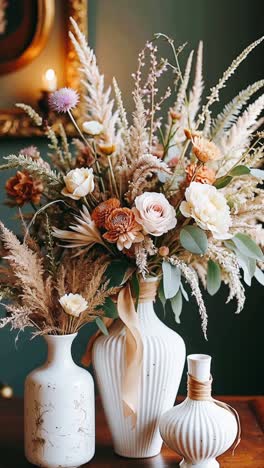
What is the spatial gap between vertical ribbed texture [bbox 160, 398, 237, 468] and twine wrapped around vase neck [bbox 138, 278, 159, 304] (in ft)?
0.66

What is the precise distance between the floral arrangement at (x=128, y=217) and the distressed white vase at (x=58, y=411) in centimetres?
7

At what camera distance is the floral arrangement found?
126 cm

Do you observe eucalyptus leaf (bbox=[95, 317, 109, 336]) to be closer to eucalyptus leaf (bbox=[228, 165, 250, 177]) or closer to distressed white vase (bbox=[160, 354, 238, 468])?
distressed white vase (bbox=[160, 354, 238, 468])

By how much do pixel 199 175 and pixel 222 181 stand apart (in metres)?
0.05

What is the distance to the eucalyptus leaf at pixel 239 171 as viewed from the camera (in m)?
1.30

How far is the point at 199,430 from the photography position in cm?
126

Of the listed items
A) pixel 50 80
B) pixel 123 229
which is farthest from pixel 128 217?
pixel 50 80

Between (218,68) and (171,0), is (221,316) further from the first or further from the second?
(171,0)

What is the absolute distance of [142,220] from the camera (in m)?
1.26

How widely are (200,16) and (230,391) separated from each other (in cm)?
104

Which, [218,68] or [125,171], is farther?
[218,68]

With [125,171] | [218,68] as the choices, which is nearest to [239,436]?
[125,171]

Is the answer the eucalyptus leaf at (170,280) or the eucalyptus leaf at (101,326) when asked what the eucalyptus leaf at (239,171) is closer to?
the eucalyptus leaf at (170,280)

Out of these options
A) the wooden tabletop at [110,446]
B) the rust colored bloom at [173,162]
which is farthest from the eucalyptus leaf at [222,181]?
the wooden tabletop at [110,446]
